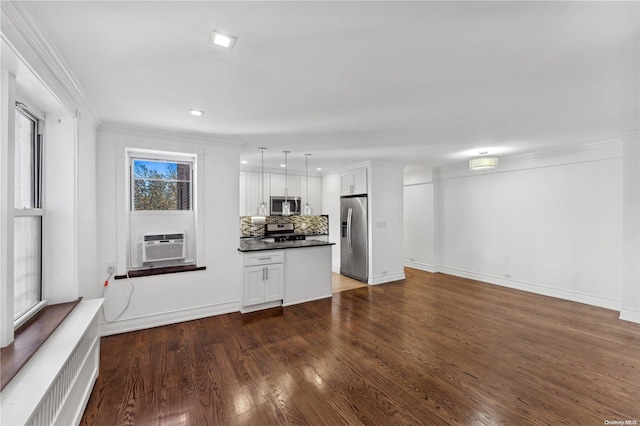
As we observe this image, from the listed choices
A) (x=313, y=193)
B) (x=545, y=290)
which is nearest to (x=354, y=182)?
(x=313, y=193)

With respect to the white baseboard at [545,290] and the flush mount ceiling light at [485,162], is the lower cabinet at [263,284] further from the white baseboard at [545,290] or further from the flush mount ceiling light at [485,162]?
the white baseboard at [545,290]

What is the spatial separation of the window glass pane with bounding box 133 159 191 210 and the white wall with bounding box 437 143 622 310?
5.48m

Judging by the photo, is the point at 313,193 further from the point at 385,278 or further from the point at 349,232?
the point at 385,278

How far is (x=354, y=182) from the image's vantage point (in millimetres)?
5895

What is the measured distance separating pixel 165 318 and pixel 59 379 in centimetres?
209

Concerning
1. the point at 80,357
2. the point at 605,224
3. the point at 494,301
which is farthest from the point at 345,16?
the point at 605,224

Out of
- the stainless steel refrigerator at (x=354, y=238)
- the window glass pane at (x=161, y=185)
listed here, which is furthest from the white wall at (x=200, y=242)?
the stainless steel refrigerator at (x=354, y=238)

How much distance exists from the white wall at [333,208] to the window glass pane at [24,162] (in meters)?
5.15

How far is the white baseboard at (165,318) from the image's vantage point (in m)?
3.23

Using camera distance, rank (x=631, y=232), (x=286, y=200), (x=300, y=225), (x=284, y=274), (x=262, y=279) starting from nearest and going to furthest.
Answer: (x=631, y=232)
(x=262, y=279)
(x=284, y=274)
(x=286, y=200)
(x=300, y=225)

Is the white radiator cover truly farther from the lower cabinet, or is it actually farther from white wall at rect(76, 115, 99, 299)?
the lower cabinet

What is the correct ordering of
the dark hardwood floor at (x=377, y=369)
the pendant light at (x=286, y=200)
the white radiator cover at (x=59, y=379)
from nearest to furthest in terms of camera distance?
the white radiator cover at (x=59, y=379), the dark hardwood floor at (x=377, y=369), the pendant light at (x=286, y=200)

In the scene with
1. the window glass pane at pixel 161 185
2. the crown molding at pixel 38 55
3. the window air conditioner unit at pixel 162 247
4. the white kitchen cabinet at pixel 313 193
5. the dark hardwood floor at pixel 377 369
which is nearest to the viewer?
the crown molding at pixel 38 55

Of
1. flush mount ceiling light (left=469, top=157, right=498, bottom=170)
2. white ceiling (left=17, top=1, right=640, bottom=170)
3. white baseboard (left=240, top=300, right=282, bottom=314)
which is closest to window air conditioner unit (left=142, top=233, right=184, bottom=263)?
white baseboard (left=240, top=300, right=282, bottom=314)
